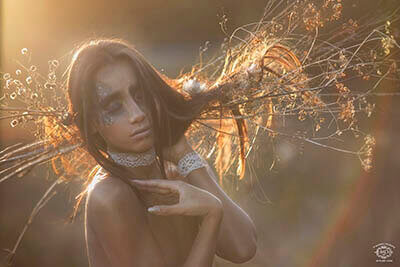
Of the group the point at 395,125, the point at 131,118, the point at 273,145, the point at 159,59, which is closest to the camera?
the point at 131,118

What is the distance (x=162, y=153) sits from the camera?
165 centimetres

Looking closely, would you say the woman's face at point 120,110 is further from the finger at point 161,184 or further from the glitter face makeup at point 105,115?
the finger at point 161,184

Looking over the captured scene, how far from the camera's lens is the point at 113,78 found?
A: 1505mm

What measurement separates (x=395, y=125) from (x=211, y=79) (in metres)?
2.57

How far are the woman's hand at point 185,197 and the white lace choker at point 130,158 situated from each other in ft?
0.23

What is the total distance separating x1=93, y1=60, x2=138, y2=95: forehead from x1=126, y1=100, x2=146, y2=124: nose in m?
0.05

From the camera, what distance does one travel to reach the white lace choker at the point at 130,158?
1548 millimetres

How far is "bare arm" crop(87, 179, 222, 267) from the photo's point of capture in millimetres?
1445

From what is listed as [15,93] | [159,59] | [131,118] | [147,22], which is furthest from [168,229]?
[147,22]

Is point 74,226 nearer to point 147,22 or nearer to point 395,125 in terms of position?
point 147,22

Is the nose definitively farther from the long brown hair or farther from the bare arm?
the bare arm

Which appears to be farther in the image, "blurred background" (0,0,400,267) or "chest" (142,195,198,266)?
"blurred background" (0,0,400,267)
